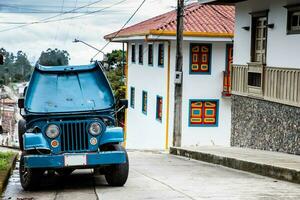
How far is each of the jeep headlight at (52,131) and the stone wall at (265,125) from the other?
Answer: 811 cm

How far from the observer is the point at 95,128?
965cm

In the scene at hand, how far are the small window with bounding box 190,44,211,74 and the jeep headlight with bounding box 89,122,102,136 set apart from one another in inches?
703

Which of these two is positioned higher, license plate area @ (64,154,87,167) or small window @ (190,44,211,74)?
small window @ (190,44,211,74)

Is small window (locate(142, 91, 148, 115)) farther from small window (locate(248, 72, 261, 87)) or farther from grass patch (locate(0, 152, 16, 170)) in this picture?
grass patch (locate(0, 152, 16, 170))

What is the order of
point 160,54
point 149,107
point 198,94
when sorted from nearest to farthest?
point 198,94
point 160,54
point 149,107

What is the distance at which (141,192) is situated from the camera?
927cm

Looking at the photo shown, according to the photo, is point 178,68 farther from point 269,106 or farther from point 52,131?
point 52,131

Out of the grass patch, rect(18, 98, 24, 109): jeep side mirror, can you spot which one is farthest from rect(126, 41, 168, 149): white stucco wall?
rect(18, 98, 24, 109): jeep side mirror

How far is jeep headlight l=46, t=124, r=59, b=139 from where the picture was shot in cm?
951

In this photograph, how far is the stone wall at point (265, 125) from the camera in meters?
15.8

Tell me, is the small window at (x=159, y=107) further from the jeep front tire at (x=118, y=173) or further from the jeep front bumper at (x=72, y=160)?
the jeep front bumper at (x=72, y=160)

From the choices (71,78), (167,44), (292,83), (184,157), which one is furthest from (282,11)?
(167,44)

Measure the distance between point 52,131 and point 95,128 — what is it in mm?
730

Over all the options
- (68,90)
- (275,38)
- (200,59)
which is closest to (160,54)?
(200,59)
